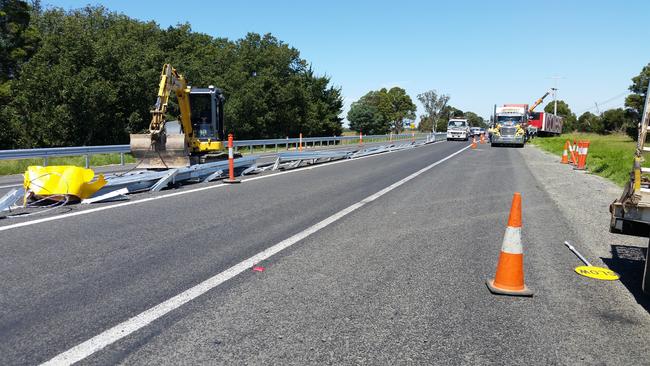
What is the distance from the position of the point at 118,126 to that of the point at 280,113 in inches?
859

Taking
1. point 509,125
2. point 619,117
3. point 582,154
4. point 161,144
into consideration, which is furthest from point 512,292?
point 619,117

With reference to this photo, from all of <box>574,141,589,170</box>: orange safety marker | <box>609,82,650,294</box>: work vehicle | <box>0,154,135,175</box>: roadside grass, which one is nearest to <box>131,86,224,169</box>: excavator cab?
<box>0,154,135,175</box>: roadside grass

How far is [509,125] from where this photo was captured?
121 feet

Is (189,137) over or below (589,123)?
below

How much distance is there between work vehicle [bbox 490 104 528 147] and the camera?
36.6 meters

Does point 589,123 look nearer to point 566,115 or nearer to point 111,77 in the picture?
point 566,115

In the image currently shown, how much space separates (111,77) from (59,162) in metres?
19.4

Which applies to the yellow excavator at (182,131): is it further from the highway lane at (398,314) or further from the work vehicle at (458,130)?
the work vehicle at (458,130)

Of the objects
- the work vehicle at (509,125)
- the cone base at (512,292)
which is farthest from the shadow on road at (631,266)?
the work vehicle at (509,125)

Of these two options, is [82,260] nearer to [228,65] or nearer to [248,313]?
[248,313]

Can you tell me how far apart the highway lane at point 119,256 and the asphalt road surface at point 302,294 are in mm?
20

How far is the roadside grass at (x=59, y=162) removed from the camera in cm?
1655

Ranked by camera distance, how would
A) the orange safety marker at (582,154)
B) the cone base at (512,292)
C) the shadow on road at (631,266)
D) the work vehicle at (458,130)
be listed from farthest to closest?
1. the work vehicle at (458,130)
2. the orange safety marker at (582,154)
3. the shadow on road at (631,266)
4. the cone base at (512,292)

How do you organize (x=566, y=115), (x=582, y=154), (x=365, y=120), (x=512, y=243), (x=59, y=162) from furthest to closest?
1. (x=566, y=115)
2. (x=365, y=120)
3. (x=59, y=162)
4. (x=582, y=154)
5. (x=512, y=243)
